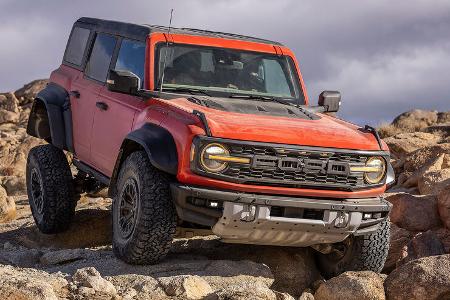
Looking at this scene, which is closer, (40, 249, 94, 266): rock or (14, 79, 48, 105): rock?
(40, 249, 94, 266): rock

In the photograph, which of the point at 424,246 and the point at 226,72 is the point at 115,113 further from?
the point at 424,246

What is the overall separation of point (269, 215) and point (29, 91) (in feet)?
78.7

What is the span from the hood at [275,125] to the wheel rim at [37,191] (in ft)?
9.76

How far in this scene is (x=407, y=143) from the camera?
15.6 metres

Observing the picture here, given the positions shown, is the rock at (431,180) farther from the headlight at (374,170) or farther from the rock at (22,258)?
the rock at (22,258)

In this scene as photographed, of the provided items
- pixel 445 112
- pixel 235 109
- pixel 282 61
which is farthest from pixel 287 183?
pixel 445 112

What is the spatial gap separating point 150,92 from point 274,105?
1054 mm

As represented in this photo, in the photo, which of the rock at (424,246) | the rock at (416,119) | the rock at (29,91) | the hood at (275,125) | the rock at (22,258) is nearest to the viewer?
the hood at (275,125)

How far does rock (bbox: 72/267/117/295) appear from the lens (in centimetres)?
620

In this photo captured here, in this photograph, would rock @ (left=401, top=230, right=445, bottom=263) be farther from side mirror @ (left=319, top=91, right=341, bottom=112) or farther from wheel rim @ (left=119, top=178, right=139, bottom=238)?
wheel rim @ (left=119, top=178, right=139, bottom=238)

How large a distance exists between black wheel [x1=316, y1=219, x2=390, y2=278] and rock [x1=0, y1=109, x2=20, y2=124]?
69.4 ft

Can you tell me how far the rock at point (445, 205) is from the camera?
31.4 ft

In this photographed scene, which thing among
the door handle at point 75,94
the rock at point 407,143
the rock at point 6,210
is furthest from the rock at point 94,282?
the rock at point 407,143

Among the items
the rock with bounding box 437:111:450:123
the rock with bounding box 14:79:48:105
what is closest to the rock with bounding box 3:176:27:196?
the rock with bounding box 437:111:450:123
